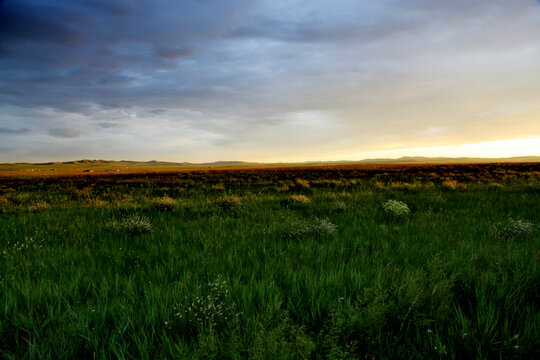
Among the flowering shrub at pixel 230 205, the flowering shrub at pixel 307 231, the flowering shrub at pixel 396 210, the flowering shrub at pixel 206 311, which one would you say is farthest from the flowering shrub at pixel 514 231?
the flowering shrub at pixel 230 205

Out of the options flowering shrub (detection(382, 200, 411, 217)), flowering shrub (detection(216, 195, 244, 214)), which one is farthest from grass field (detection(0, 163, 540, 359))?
flowering shrub (detection(216, 195, 244, 214))

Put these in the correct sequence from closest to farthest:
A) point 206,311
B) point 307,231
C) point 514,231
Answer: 1. point 206,311
2. point 514,231
3. point 307,231

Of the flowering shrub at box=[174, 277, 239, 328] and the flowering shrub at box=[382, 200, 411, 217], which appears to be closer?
the flowering shrub at box=[174, 277, 239, 328]

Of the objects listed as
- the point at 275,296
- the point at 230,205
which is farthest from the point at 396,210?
the point at 275,296

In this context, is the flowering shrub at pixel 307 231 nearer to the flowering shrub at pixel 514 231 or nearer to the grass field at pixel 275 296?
the grass field at pixel 275 296

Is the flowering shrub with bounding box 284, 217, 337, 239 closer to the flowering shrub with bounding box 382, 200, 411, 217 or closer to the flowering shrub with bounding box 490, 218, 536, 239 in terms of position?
the flowering shrub with bounding box 382, 200, 411, 217

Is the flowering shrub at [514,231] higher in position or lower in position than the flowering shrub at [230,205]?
lower

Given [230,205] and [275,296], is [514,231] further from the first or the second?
[230,205]

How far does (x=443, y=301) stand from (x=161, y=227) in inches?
249

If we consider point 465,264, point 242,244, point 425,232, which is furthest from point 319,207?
point 465,264

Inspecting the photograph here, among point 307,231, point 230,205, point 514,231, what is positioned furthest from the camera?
point 230,205

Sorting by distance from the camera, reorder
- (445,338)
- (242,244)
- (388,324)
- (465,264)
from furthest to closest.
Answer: (242,244), (465,264), (388,324), (445,338)

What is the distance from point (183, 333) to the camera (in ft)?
7.47

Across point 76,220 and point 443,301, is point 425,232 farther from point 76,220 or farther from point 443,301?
point 76,220
